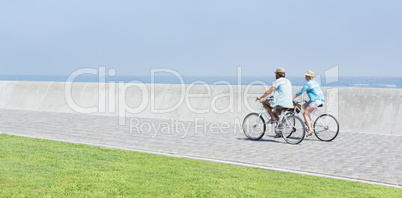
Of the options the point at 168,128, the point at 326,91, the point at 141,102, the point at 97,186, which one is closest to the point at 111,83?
the point at 141,102

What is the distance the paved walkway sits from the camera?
803 centimetres

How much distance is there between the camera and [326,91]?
13703 millimetres

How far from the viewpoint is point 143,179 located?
622cm

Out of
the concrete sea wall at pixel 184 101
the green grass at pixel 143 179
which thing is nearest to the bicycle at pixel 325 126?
the concrete sea wall at pixel 184 101

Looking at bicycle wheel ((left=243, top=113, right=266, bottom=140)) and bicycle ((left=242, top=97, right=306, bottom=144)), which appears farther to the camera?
bicycle wheel ((left=243, top=113, right=266, bottom=140))

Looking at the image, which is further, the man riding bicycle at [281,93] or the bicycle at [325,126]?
the bicycle at [325,126]

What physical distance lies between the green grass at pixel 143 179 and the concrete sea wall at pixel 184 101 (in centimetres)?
669

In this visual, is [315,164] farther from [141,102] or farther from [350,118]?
[141,102]

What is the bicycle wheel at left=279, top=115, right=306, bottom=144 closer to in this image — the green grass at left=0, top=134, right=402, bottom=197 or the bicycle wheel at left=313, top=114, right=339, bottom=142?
the bicycle wheel at left=313, top=114, right=339, bottom=142

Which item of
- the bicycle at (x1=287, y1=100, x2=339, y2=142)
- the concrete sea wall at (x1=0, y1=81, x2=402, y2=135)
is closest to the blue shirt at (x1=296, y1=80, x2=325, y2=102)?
the bicycle at (x1=287, y1=100, x2=339, y2=142)

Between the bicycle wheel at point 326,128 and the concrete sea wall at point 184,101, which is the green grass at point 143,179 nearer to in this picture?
the bicycle wheel at point 326,128

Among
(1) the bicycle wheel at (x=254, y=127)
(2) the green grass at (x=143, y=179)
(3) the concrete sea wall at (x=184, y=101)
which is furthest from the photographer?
(3) the concrete sea wall at (x=184, y=101)

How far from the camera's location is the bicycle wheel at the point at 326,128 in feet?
36.1

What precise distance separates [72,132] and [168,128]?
2624 mm
